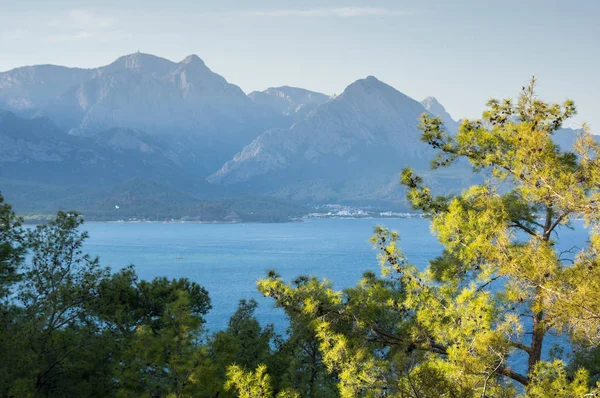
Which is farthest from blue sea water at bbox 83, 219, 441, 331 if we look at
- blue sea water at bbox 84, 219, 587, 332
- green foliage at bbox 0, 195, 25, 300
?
green foliage at bbox 0, 195, 25, 300

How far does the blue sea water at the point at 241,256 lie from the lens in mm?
85500

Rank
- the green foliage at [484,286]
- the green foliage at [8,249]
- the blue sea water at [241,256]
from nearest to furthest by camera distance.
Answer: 1. the green foliage at [484,286]
2. the green foliage at [8,249]
3. the blue sea water at [241,256]

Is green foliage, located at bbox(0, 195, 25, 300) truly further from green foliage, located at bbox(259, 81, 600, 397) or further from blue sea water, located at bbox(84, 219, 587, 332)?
blue sea water, located at bbox(84, 219, 587, 332)

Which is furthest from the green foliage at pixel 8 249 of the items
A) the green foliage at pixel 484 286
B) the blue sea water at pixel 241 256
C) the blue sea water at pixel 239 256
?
the blue sea water at pixel 241 256

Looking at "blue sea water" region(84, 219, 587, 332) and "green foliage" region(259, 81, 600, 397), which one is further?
"blue sea water" region(84, 219, 587, 332)

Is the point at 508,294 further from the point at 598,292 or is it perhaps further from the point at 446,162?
the point at 446,162

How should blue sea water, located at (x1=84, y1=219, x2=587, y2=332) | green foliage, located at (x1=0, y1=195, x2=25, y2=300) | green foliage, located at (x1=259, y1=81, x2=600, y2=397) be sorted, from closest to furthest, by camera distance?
1. green foliage, located at (x1=259, y1=81, x2=600, y2=397)
2. green foliage, located at (x1=0, y1=195, x2=25, y2=300)
3. blue sea water, located at (x1=84, y1=219, x2=587, y2=332)

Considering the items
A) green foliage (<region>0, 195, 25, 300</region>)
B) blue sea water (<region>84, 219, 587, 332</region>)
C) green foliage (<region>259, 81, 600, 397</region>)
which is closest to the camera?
green foliage (<region>259, 81, 600, 397</region>)

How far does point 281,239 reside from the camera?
557 feet

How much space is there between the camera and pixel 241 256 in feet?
419

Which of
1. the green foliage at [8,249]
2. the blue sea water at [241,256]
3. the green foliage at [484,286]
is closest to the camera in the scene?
the green foliage at [484,286]

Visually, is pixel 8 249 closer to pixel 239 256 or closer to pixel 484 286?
pixel 484 286

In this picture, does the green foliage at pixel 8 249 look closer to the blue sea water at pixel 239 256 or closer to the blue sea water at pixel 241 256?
the blue sea water at pixel 239 256

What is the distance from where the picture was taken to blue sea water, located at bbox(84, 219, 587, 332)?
281ft
